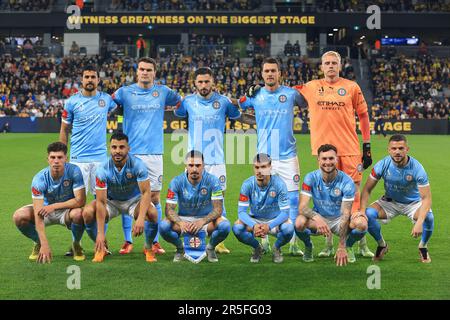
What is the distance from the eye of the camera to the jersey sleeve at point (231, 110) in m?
9.13

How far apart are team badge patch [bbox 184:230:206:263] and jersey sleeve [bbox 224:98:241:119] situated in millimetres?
1790

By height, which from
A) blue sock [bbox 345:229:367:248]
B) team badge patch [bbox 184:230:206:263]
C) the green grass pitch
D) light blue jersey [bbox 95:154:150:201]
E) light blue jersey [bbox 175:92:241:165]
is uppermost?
light blue jersey [bbox 175:92:241:165]

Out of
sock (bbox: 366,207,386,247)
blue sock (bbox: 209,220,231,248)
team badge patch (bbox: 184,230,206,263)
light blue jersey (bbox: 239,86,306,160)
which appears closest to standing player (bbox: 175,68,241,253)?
light blue jersey (bbox: 239,86,306,160)

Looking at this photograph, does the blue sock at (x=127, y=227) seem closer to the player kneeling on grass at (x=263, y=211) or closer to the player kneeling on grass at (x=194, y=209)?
the player kneeling on grass at (x=194, y=209)

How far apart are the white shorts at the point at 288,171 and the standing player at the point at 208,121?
72cm

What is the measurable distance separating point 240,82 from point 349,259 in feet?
112

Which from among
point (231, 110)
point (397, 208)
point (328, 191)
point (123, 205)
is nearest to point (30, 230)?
point (123, 205)

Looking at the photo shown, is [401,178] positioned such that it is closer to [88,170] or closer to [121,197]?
[121,197]

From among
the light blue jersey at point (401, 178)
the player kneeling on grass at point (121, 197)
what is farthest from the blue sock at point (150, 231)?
the light blue jersey at point (401, 178)

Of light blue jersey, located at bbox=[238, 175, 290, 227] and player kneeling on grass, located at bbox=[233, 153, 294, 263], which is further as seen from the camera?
light blue jersey, located at bbox=[238, 175, 290, 227]

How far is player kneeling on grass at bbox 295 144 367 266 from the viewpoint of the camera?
7938 mm

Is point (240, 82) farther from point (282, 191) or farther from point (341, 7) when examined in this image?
point (282, 191)

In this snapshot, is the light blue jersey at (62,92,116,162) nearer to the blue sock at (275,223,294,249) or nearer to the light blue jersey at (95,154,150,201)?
the light blue jersey at (95,154,150,201)
